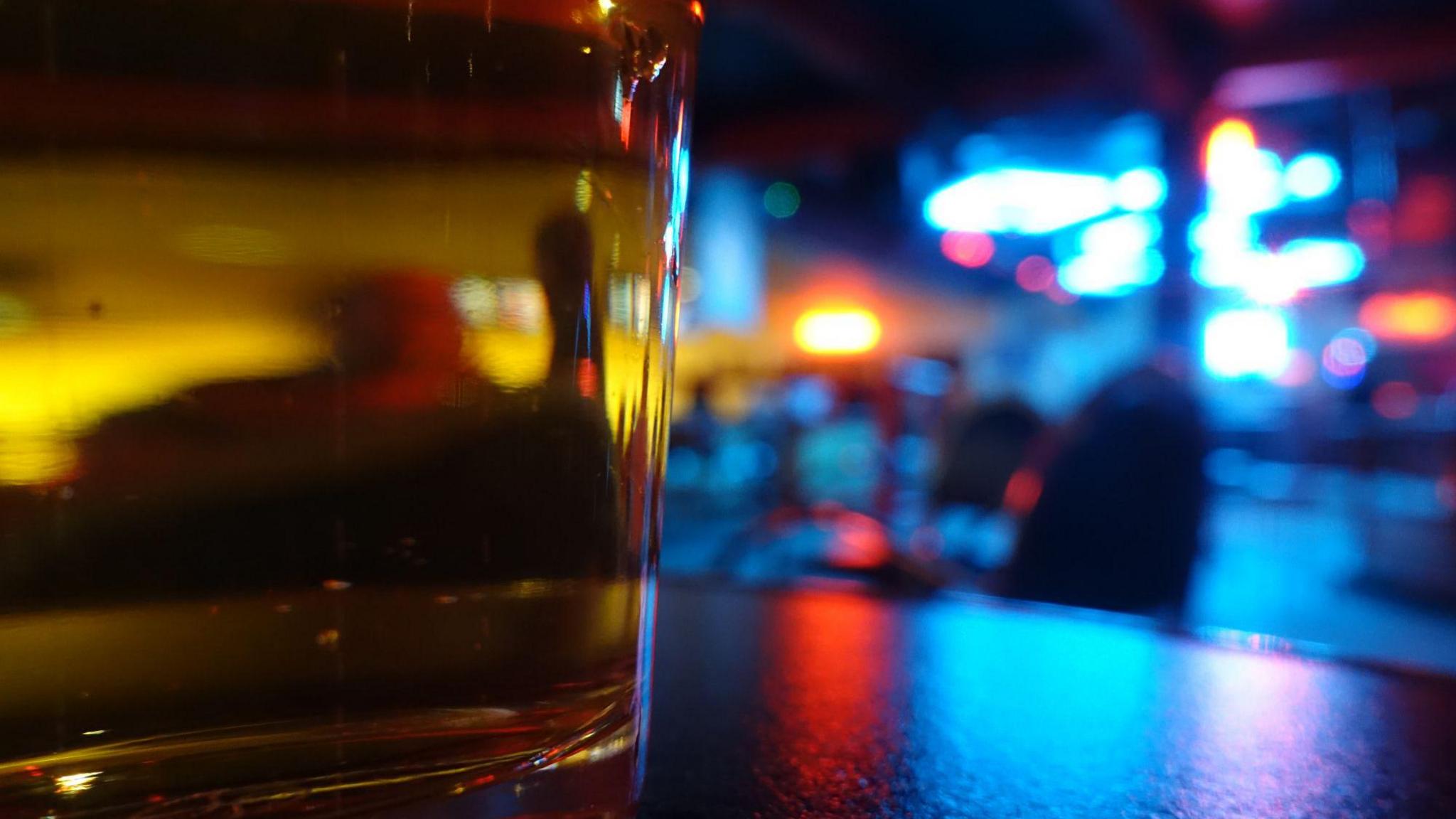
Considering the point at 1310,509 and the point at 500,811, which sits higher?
the point at 500,811

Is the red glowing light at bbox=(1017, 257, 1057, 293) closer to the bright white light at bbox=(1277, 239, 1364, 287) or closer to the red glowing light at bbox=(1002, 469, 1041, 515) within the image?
the bright white light at bbox=(1277, 239, 1364, 287)

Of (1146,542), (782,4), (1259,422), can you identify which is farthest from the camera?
(1259,422)

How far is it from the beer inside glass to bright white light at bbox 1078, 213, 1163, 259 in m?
5.96

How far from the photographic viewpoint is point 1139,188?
530 centimetres

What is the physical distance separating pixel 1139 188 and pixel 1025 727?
570cm

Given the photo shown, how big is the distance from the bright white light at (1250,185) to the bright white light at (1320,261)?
74 cm

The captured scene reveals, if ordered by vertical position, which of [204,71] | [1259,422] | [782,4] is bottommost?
[1259,422]

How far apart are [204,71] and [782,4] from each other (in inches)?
131

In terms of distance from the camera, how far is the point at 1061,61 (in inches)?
151

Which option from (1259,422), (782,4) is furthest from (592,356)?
(1259,422)

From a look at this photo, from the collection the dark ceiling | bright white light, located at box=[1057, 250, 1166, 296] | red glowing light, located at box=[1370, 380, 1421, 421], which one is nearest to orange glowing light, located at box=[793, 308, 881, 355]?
bright white light, located at box=[1057, 250, 1166, 296]

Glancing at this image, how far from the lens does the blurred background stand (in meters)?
1.23

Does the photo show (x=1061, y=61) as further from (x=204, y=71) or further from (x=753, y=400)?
(x=204, y=71)

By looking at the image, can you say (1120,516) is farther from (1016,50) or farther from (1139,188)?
(1139,188)
